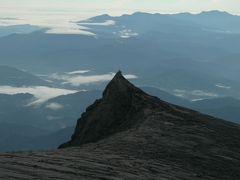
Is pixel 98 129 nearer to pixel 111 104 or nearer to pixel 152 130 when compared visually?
pixel 111 104

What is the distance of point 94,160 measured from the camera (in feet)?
74.6

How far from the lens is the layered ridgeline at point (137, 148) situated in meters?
20.0

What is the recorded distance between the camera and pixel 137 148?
27.7 metres

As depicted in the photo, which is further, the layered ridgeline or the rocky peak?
the rocky peak

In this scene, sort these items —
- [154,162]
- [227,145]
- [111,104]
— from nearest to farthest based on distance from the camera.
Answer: [154,162] < [227,145] < [111,104]

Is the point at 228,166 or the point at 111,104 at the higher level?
the point at 111,104

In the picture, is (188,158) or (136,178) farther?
(188,158)

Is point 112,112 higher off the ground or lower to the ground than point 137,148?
higher

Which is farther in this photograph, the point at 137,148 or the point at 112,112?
the point at 112,112

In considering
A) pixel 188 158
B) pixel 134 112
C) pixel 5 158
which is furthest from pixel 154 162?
pixel 134 112

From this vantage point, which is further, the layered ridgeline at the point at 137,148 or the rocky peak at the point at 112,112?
the rocky peak at the point at 112,112

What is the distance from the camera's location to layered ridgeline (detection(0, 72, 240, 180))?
65.7 ft

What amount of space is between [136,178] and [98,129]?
21184mm

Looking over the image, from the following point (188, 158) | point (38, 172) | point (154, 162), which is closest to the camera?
point (38, 172)
